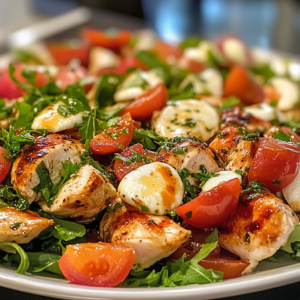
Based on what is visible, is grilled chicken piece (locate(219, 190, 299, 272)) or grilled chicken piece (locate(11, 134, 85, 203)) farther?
grilled chicken piece (locate(11, 134, 85, 203))

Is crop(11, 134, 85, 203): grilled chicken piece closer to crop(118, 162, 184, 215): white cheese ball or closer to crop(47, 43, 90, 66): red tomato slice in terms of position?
crop(118, 162, 184, 215): white cheese ball

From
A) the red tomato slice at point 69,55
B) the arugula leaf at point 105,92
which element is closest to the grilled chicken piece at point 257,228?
the arugula leaf at point 105,92

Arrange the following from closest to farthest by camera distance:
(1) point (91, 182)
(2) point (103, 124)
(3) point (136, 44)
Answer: (1) point (91, 182)
(2) point (103, 124)
(3) point (136, 44)

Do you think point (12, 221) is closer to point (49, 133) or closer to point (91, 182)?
point (91, 182)

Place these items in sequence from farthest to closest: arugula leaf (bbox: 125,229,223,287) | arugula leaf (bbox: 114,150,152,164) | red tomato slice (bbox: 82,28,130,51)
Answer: red tomato slice (bbox: 82,28,130,51) < arugula leaf (bbox: 114,150,152,164) < arugula leaf (bbox: 125,229,223,287)

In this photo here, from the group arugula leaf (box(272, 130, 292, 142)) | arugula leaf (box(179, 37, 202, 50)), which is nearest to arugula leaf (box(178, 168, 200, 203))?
arugula leaf (box(272, 130, 292, 142))

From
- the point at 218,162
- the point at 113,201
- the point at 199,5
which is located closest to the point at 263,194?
the point at 218,162

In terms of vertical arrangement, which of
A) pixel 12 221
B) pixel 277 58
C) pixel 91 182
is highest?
pixel 91 182
